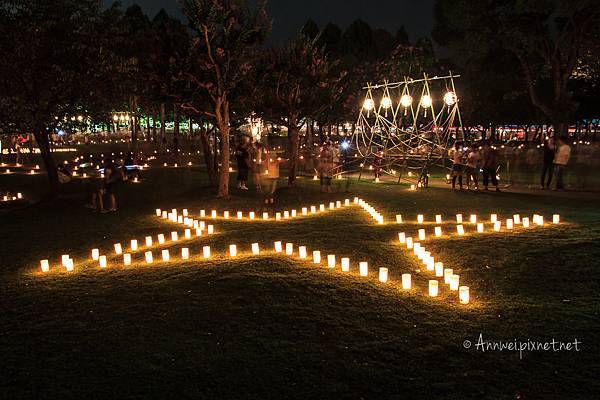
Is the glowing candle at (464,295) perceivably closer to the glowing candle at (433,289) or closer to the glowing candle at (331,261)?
the glowing candle at (433,289)

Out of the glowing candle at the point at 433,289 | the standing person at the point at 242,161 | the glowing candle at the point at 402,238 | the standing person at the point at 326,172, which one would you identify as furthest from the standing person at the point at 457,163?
the glowing candle at the point at 433,289

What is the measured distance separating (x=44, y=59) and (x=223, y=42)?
5862mm

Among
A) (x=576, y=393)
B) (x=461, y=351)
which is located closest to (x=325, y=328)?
(x=461, y=351)

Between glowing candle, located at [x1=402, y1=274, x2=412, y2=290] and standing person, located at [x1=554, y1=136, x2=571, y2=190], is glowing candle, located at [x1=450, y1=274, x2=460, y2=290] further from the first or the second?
standing person, located at [x1=554, y1=136, x2=571, y2=190]

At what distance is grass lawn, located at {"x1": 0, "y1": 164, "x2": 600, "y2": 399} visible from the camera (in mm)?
4551

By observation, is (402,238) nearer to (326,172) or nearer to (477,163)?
(326,172)

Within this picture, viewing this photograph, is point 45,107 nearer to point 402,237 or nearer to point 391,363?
point 402,237

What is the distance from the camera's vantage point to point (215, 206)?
47.9 ft

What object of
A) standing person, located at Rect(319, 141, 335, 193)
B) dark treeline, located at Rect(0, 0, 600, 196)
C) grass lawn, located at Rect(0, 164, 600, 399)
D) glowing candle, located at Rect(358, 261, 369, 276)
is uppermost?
dark treeline, located at Rect(0, 0, 600, 196)

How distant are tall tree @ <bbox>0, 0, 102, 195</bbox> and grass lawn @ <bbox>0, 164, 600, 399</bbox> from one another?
626 cm

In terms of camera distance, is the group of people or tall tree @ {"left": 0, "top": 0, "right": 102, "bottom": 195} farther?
the group of people

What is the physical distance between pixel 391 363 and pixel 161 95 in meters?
11.9

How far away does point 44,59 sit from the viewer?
51.4 feet

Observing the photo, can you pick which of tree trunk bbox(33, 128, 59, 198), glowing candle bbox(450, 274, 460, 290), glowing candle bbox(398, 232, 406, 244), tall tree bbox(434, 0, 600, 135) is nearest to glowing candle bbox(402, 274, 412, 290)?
glowing candle bbox(450, 274, 460, 290)
